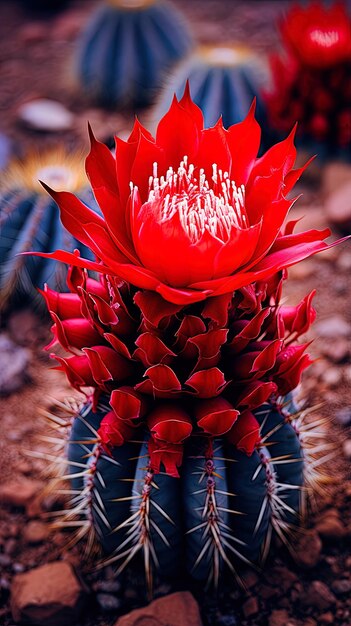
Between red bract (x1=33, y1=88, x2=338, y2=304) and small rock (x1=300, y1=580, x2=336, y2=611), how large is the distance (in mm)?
858

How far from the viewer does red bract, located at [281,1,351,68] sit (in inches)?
106

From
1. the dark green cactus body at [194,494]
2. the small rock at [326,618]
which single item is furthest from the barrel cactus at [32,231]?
the small rock at [326,618]

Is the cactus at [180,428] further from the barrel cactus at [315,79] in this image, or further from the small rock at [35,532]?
the barrel cactus at [315,79]

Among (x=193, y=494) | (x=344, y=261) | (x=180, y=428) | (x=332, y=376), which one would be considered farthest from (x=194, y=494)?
(x=344, y=261)

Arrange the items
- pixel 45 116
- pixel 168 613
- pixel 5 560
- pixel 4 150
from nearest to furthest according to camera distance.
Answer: pixel 168 613
pixel 5 560
pixel 4 150
pixel 45 116

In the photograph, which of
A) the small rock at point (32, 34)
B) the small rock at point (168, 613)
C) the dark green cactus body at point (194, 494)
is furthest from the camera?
the small rock at point (32, 34)

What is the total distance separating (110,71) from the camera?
368 cm

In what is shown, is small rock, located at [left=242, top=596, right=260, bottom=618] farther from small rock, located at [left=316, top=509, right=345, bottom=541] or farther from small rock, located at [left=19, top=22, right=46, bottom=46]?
small rock, located at [left=19, top=22, right=46, bottom=46]

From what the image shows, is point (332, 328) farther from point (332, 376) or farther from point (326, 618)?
point (326, 618)

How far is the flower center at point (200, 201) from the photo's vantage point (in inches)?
45.0

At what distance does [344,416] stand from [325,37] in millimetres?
1540

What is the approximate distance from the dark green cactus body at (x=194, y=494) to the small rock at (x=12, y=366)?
75 cm

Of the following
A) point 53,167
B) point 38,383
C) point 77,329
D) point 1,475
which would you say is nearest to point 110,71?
point 53,167

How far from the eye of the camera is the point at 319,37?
8.89 ft
